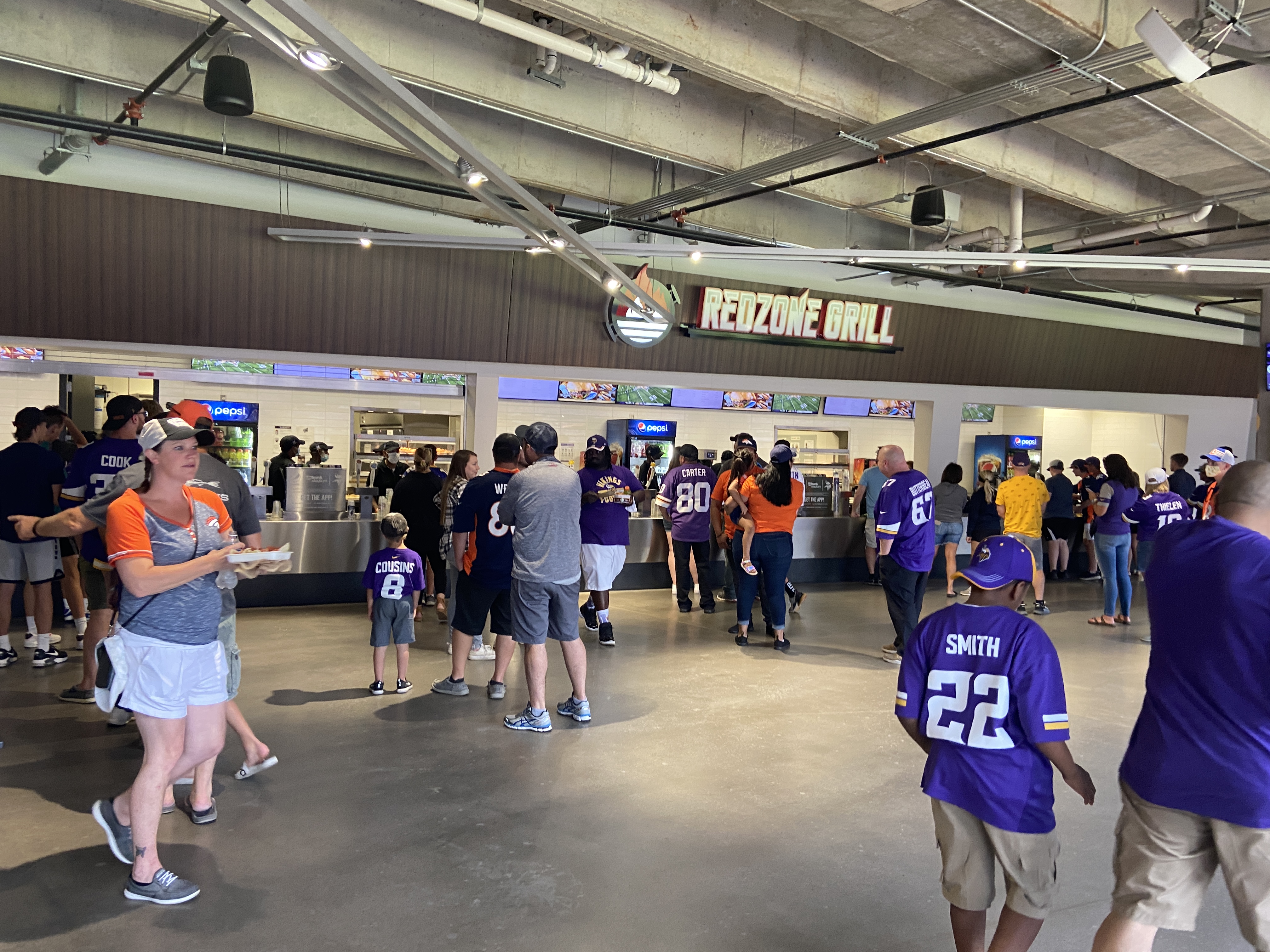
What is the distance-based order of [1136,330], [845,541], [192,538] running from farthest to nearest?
[1136,330] → [845,541] → [192,538]

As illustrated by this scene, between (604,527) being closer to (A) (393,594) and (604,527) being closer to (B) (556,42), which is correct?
(A) (393,594)

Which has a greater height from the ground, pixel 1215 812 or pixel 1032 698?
pixel 1032 698

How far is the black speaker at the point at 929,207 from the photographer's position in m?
8.08

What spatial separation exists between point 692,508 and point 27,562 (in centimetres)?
533

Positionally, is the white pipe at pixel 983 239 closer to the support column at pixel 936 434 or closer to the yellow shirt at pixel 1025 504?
the yellow shirt at pixel 1025 504

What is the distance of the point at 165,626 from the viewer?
119 inches

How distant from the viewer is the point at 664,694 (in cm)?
587

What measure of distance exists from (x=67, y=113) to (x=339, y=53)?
4748 millimetres

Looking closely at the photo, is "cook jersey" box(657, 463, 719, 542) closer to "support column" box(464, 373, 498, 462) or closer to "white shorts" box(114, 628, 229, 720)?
"support column" box(464, 373, 498, 462)

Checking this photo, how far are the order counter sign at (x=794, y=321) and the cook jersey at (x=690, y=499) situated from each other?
276 centimetres

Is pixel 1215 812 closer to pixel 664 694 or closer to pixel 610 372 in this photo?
pixel 664 694

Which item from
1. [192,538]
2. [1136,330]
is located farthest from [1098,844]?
[1136,330]

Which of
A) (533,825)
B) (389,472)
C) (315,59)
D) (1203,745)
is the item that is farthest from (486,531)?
(389,472)

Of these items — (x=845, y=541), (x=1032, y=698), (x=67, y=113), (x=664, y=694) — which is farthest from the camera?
(x=845, y=541)
